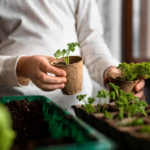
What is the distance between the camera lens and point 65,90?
0.90 m

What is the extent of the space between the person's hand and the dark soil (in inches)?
5.6

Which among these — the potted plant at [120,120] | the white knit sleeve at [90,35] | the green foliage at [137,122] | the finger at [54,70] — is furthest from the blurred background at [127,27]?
the green foliage at [137,122]

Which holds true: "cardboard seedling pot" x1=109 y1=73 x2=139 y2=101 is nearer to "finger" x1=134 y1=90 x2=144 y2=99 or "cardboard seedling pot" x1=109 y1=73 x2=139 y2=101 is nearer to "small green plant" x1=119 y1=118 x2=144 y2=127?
"finger" x1=134 y1=90 x2=144 y2=99

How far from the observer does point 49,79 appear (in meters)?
0.84

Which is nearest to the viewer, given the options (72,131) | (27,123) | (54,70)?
(72,131)

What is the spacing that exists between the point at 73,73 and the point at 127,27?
201cm

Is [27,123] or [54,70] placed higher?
[54,70]

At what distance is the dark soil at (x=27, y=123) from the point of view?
0.52m

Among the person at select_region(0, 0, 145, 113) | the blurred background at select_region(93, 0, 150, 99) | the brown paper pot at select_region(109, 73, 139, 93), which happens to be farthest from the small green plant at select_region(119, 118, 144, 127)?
the blurred background at select_region(93, 0, 150, 99)

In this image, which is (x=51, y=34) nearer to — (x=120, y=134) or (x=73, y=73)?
(x=73, y=73)

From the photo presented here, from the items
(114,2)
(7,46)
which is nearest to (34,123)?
(7,46)

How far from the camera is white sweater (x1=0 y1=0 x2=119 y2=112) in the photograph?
4.07ft

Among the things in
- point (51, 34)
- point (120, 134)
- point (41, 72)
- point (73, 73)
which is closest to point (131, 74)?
→ point (73, 73)

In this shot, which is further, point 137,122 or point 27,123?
point 27,123
